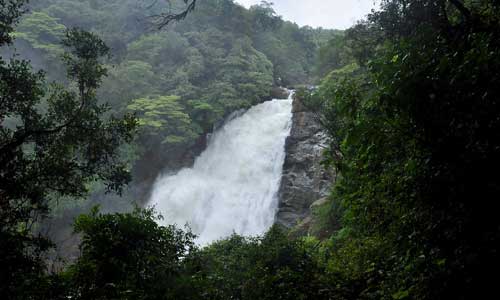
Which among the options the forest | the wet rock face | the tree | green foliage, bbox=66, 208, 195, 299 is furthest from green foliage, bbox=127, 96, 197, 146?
green foliage, bbox=66, 208, 195, 299

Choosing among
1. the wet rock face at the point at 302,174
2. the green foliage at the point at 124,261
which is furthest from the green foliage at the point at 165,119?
the green foliage at the point at 124,261

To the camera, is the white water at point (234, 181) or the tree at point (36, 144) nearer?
the tree at point (36, 144)

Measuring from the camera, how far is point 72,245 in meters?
19.3

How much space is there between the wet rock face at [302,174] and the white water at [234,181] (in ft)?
1.58

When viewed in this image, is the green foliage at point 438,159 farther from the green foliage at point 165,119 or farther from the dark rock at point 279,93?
the dark rock at point 279,93

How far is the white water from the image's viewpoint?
18281 mm

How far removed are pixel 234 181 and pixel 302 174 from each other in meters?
4.11

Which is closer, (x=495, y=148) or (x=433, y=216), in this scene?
(x=495, y=148)

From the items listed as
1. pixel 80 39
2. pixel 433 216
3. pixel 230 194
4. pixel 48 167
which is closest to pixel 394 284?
pixel 433 216

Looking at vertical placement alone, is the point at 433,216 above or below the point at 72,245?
below

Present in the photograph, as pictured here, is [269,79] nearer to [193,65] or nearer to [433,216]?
[193,65]

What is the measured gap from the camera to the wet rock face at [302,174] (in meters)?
17.2

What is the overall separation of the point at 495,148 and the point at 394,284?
1.78 m

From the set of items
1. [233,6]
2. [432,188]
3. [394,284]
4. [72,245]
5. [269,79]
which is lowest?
[394,284]
